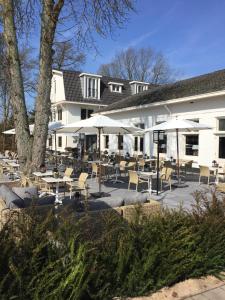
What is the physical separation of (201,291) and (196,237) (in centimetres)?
64

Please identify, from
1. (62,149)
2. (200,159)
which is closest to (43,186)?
(200,159)

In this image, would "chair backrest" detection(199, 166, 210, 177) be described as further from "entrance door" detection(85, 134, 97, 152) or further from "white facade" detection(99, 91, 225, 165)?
"entrance door" detection(85, 134, 97, 152)

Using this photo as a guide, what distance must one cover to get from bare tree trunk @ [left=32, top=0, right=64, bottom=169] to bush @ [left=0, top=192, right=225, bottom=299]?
6.82 metres

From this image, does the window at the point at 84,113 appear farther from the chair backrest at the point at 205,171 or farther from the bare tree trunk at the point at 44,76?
the chair backrest at the point at 205,171

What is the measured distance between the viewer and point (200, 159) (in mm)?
14500

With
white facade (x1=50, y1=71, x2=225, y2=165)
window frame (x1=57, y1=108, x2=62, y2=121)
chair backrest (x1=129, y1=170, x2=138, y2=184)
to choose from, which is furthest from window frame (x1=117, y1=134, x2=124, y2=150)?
chair backrest (x1=129, y1=170, x2=138, y2=184)

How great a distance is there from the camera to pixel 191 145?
15242 mm

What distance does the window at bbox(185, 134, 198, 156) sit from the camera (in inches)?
588

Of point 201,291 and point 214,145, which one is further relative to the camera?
point 214,145

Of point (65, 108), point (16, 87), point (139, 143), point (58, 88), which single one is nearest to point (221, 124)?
point (139, 143)

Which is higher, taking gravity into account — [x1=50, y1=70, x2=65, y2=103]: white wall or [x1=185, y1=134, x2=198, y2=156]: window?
[x1=50, y1=70, x2=65, y2=103]: white wall

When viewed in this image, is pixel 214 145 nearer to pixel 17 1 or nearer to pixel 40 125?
pixel 40 125

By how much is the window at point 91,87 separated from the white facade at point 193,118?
967 cm

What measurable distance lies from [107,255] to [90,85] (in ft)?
86.2
